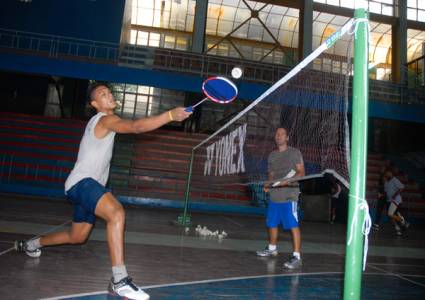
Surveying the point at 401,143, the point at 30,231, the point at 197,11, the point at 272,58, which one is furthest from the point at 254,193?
the point at 272,58

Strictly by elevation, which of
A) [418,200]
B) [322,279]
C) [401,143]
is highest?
[401,143]

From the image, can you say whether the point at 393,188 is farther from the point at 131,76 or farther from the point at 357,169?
the point at 131,76

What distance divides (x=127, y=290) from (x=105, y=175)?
1084mm

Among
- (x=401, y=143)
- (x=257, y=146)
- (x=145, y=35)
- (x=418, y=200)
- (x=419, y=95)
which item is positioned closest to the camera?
(x=257, y=146)

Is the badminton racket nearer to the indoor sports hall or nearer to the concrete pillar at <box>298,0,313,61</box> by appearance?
the indoor sports hall

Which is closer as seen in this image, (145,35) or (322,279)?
(322,279)

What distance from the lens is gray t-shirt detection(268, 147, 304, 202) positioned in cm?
501

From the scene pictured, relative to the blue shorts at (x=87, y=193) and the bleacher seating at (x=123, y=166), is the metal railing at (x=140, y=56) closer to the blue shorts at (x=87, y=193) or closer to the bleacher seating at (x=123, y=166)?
the bleacher seating at (x=123, y=166)

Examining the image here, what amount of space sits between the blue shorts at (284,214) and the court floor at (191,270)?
57 cm

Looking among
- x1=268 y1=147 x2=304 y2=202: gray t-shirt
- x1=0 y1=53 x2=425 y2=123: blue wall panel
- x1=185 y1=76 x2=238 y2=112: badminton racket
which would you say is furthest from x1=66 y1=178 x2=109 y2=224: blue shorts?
x1=0 y1=53 x2=425 y2=123: blue wall panel

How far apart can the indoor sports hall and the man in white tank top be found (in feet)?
0.04

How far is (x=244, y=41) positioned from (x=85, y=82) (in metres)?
13.6

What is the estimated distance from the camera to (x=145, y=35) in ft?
95.6

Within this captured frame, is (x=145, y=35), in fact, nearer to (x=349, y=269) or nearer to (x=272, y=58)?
(x=272, y=58)
